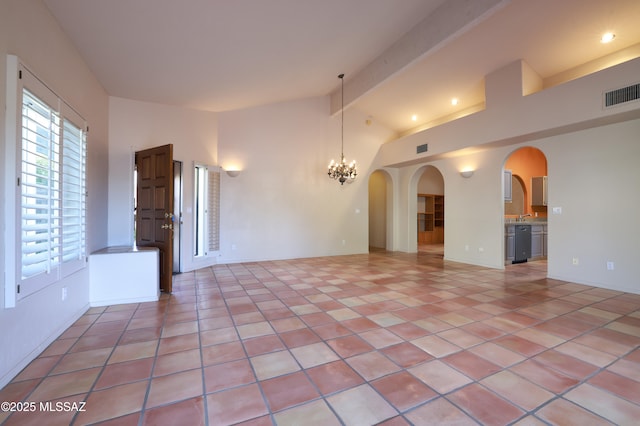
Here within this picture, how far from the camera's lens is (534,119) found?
477cm

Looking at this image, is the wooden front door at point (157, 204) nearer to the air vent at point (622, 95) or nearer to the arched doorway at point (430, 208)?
the air vent at point (622, 95)

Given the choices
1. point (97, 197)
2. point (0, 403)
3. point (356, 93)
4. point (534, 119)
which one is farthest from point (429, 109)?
point (0, 403)

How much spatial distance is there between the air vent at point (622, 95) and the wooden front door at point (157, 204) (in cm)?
635

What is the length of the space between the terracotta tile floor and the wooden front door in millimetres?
678

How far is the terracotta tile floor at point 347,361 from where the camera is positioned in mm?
1683

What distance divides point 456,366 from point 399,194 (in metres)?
6.94

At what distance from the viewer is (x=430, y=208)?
11.2 m

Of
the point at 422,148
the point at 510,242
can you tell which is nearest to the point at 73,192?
the point at 422,148

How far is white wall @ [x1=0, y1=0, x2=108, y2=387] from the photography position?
6.53 ft

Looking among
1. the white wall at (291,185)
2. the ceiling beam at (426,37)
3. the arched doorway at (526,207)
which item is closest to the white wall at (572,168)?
the arched doorway at (526,207)

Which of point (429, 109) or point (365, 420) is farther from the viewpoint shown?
point (429, 109)

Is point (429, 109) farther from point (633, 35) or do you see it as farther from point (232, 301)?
point (232, 301)

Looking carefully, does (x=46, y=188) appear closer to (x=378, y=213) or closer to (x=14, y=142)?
(x=14, y=142)

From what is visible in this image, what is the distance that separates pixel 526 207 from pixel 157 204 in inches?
372
